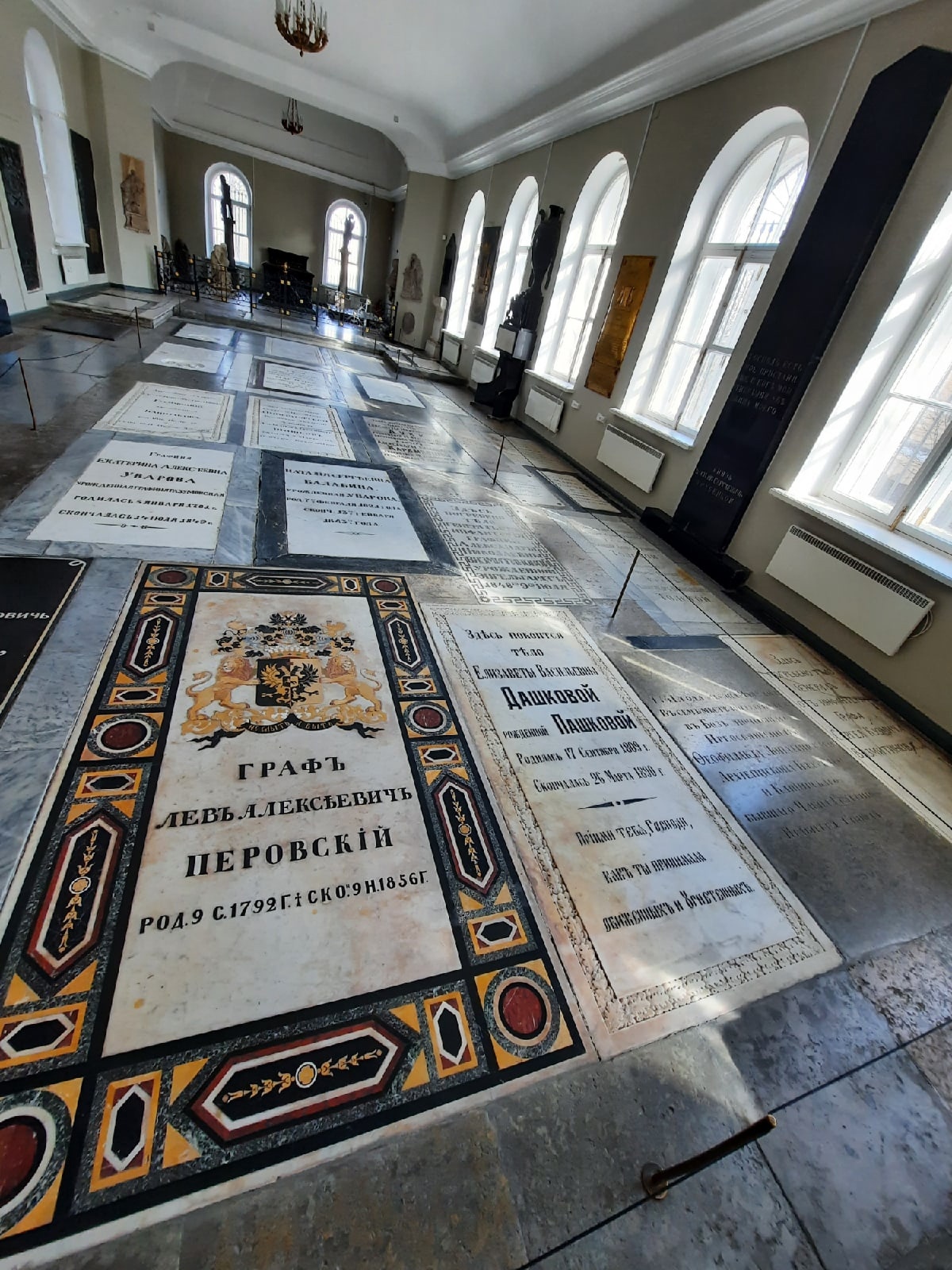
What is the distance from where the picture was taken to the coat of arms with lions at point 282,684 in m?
2.05

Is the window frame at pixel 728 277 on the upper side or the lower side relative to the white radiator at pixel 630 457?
upper

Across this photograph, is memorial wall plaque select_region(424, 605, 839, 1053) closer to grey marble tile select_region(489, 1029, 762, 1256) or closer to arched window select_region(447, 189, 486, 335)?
grey marble tile select_region(489, 1029, 762, 1256)

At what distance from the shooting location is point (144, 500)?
131 inches

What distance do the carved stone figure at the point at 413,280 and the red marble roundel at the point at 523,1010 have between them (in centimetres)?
1473

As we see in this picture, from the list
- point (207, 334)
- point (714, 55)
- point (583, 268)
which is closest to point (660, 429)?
point (714, 55)

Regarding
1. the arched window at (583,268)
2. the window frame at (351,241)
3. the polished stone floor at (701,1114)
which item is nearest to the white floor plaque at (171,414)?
the polished stone floor at (701,1114)

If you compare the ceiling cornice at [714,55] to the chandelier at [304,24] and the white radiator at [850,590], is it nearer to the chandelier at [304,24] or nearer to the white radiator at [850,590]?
the chandelier at [304,24]

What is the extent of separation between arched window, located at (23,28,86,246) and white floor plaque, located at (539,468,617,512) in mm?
8695

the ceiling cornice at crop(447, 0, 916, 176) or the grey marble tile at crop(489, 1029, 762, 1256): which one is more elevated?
the ceiling cornice at crop(447, 0, 916, 176)

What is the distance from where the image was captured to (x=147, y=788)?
1722mm

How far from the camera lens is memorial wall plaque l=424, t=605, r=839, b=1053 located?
1.59m

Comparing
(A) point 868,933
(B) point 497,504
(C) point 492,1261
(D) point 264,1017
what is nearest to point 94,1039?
(D) point 264,1017

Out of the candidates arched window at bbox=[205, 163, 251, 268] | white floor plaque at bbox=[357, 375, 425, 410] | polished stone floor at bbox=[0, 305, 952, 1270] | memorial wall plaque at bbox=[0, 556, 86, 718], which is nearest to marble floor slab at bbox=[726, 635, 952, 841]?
polished stone floor at bbox=[0, 305, 952, 1270]

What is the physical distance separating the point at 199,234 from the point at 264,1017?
2119 cm
